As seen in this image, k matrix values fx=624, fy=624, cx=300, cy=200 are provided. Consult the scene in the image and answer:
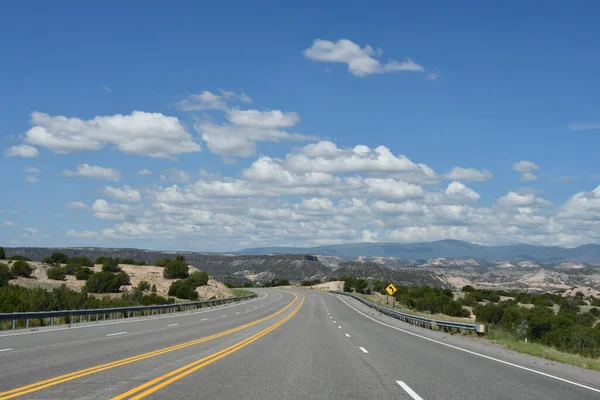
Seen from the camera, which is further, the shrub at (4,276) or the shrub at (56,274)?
the shrub at (56,274)

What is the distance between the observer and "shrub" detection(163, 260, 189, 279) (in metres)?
93.1

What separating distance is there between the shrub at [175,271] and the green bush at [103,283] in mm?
18058

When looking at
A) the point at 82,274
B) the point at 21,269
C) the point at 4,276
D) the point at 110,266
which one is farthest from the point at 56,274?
the point at 110,266

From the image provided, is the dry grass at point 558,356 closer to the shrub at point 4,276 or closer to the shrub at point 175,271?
the shrub at point 4,276

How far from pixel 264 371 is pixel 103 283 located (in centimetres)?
6220

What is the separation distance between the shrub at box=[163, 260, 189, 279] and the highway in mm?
71436

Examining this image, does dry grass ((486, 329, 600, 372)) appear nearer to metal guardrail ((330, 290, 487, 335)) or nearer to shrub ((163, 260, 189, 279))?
metal guardrail ((330, 290, 487, 335))

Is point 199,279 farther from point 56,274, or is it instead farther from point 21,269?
point 21,269

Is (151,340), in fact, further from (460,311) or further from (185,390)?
(460,311)

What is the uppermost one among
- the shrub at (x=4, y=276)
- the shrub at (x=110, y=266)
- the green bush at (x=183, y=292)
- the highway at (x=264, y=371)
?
the shrub at (x=110, y=266)

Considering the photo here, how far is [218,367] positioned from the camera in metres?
14.0

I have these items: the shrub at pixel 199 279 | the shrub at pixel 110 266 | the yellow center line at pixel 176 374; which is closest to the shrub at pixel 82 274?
the shrub at pixel 110 266

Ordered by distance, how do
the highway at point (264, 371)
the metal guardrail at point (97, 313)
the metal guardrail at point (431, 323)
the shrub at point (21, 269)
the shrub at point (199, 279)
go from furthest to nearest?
1. the shrub at point (199, 279)
2. the shrub at point (21, 269)
3. the metal guardrail at point (431, 323)
4. the metal guardrail at point (97, 313)
5. the highway at point (264, 371)

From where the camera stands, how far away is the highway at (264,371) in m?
10.7
